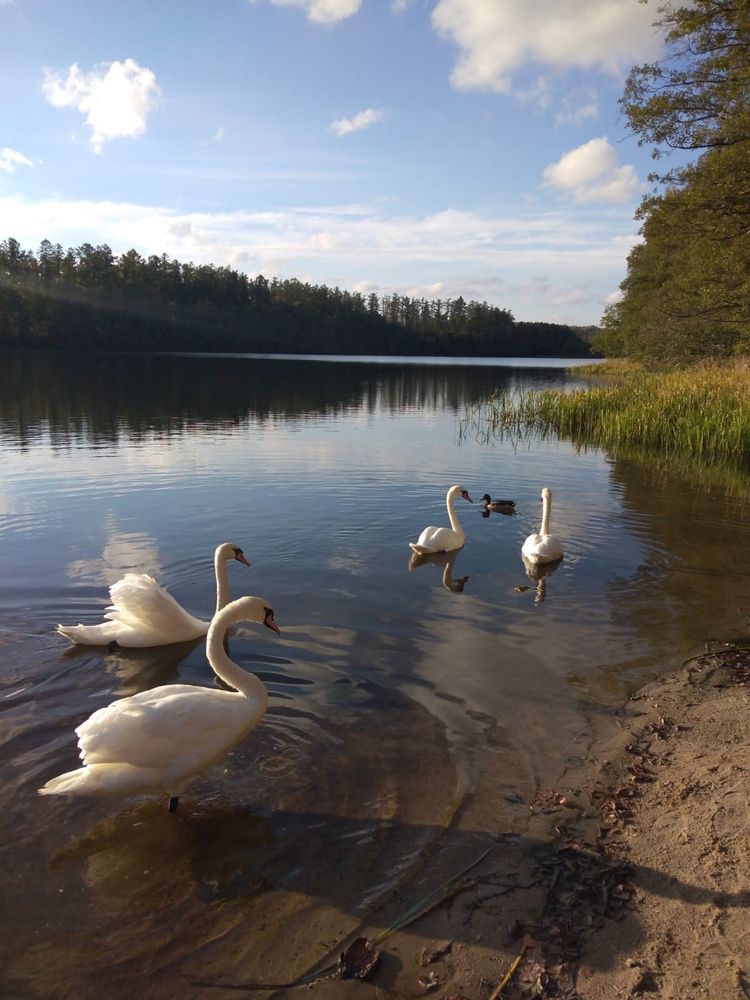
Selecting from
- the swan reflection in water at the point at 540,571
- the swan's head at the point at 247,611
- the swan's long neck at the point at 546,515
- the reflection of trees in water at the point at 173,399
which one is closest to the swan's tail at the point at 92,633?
the swan's head at the point at 247,611

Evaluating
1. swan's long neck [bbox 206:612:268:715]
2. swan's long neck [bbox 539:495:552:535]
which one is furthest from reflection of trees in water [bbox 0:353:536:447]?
swan's long neck [bbox 206:612:268:715]

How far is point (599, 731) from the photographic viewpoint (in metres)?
6.62

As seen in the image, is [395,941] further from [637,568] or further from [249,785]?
[637,568]

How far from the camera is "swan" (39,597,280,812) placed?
5418mm

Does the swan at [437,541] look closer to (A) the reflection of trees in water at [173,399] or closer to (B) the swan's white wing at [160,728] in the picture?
(B) the swan's white wing at [160,728]

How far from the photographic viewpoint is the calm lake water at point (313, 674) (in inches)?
179

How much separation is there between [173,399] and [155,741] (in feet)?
129

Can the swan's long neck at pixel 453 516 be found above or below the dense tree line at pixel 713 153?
below

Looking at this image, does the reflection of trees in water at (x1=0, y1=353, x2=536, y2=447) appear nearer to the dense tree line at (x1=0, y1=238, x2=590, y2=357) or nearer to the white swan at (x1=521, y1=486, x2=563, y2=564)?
the white swan at (x1=521, y1=486, x2=563, y2=564)

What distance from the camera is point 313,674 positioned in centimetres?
798

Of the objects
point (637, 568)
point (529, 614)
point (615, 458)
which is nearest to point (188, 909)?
point (529, 614)

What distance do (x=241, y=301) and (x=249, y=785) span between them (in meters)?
167

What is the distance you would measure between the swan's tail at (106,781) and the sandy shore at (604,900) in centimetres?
215

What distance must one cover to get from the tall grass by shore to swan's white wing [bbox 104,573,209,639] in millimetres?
20182
